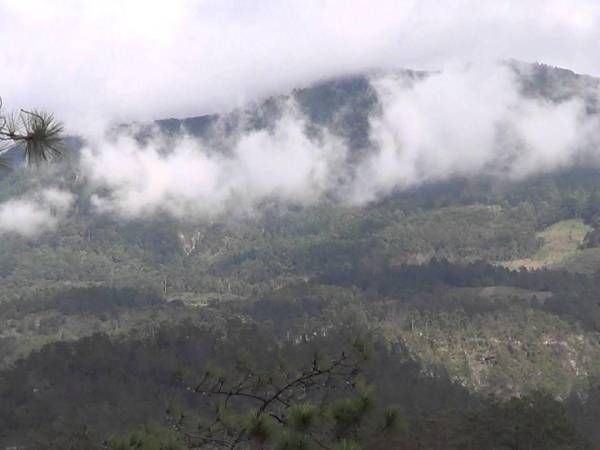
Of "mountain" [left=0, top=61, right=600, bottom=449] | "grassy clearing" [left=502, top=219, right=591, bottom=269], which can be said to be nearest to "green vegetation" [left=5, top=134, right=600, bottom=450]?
"mountain" [left=0, top=61, right=600, bottom=449]

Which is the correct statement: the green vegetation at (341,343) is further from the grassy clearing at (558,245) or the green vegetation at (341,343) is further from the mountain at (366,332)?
the grassy clearing at (558,245)

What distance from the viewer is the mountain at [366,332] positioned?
4078 cm

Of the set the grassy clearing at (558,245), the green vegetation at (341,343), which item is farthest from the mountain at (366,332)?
the grassy clearing at (558,245)

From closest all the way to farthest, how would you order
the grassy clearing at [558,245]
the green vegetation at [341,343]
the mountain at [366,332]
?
the green vegetation at [341,343]
the mountain at [366,332]
the grassy clearing at [558,245]

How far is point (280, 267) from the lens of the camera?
18850 centimetres

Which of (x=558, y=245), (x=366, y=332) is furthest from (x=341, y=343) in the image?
(x=558, y=245)

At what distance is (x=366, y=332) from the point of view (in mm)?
51156

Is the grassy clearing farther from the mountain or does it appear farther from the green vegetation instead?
the green vegetation

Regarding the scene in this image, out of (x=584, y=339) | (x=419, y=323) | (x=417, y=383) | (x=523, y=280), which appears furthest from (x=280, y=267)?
(x=417, y=383)

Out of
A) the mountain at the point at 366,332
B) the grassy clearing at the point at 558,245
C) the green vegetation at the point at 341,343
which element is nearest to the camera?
the green vegetation at the point at 341,343

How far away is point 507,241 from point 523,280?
148ft

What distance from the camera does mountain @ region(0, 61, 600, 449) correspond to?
134ft

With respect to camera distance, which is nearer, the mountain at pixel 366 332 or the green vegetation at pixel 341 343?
the green vegetation at pixel 341 343

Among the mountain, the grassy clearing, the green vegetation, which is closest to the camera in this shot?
the green vegetation
